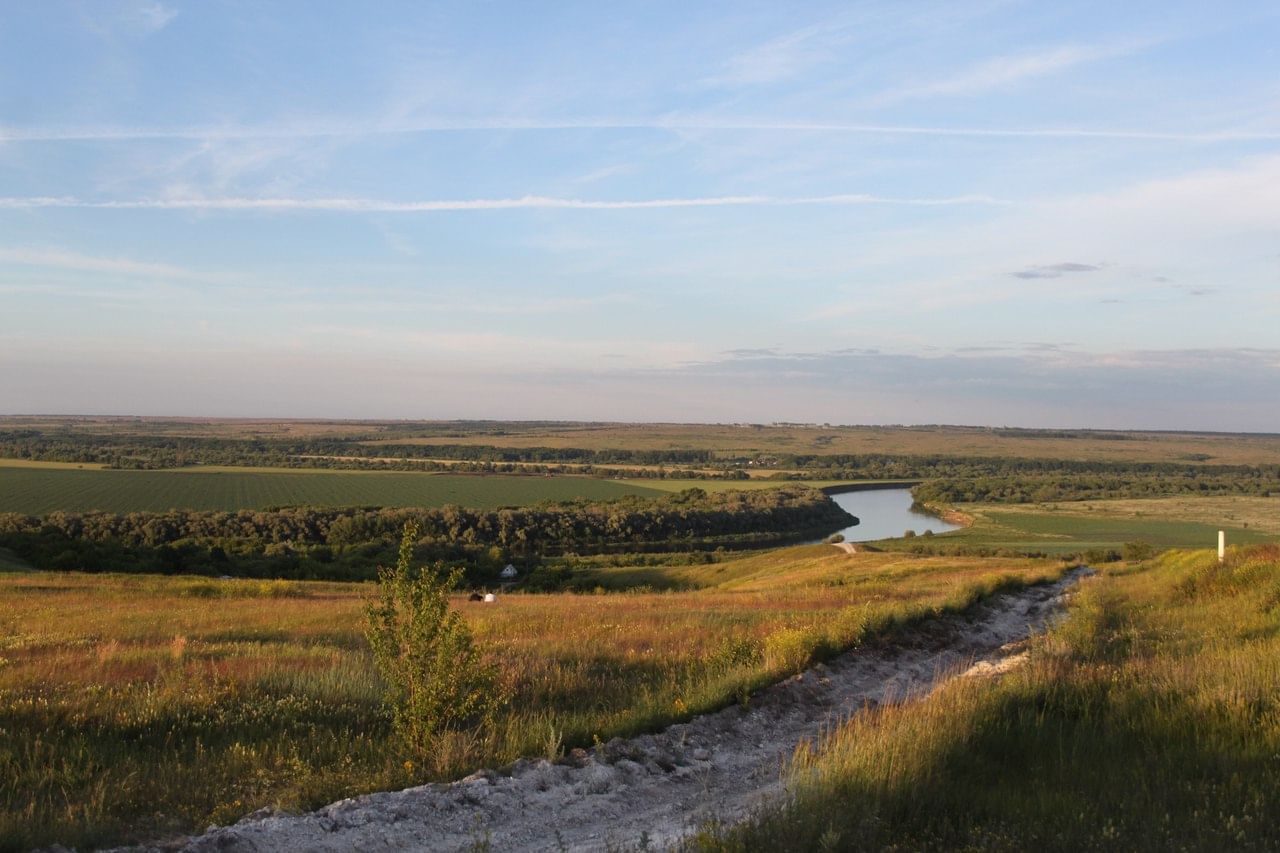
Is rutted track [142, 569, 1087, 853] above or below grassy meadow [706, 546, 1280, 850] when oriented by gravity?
below

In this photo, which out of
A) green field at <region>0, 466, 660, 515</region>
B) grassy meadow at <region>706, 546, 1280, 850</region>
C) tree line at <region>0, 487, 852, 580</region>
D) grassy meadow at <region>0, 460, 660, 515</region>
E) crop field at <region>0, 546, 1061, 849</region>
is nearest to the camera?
grassy meadow at <region>706, 546, 1280, 850</region>

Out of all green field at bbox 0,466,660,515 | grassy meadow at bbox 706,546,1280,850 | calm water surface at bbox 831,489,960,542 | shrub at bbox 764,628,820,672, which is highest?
grassy meadow at bbox 706,546,1280,850

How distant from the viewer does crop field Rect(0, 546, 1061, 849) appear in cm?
553

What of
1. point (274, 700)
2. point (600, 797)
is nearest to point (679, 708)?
point (600, 797)

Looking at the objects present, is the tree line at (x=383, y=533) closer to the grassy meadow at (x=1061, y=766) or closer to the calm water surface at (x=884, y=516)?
the calm water surface at (x=884, y=516)

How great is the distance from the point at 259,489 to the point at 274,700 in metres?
105

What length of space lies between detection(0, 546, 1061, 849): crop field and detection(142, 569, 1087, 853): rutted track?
289 millimetres

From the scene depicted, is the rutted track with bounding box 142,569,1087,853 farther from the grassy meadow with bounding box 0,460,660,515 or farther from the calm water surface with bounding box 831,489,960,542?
the grassy meadow with bounding box 0,460,660,515

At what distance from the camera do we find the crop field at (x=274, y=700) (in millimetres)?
5527

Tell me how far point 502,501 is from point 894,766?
93224 millimetres

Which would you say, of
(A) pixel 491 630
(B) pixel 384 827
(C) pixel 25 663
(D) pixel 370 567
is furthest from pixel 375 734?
(D) pixel 370 567

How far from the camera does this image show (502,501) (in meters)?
96.9

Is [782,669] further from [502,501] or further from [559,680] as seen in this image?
[502,501]

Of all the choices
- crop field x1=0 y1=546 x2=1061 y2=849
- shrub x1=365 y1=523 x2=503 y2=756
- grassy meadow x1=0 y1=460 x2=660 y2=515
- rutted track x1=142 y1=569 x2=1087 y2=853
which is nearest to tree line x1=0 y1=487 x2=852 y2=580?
grassy meadow x1=0 y1=460 x2=660 y2=515
